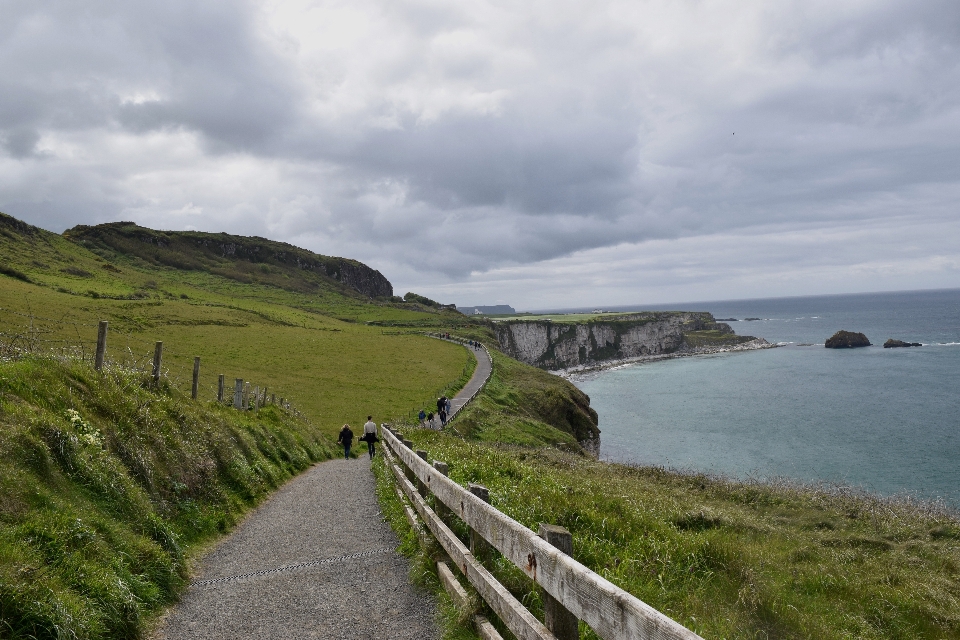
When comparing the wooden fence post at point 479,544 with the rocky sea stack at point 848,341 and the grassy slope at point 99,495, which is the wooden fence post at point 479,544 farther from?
the rocky sea stack at point 848,341

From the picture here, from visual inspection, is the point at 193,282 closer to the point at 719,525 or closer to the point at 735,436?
the point at 735,436

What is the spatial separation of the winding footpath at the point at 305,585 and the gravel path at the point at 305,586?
1cm

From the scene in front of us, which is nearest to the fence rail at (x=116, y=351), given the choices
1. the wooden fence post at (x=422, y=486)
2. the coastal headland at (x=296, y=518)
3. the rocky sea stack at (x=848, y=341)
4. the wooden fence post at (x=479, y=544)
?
the coastal headland at (x=296, y=518)

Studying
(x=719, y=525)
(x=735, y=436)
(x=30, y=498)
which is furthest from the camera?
(x=735, y=436)

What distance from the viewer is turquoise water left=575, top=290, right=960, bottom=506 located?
35.3m

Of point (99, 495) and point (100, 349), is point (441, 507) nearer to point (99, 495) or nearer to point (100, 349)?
point (99, 495)

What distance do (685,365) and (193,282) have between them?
13048 cm

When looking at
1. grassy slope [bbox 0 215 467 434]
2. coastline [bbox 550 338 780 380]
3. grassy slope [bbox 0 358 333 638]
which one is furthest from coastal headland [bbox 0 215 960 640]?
coastline [bbox 550 338 780 380]

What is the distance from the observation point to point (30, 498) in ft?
21.4

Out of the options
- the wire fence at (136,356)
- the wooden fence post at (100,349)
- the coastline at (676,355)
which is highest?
the wooden fence post at (100,349)

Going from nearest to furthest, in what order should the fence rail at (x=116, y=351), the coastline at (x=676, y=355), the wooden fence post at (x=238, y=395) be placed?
the fence rail at (x=116, y=351) < the wooden fence post at (x=238, y=395) < the coastline at (x=676, y=355)

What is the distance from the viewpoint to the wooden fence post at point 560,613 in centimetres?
390

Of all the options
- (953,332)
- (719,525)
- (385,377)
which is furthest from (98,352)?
(953,332)

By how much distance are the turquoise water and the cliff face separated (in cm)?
3114
